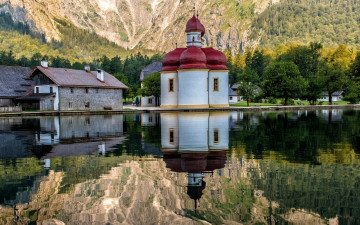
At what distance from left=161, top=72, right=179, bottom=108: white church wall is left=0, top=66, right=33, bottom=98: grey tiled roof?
25.0 meters

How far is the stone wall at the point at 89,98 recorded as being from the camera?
54.3 m

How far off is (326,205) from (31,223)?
605 centimetres

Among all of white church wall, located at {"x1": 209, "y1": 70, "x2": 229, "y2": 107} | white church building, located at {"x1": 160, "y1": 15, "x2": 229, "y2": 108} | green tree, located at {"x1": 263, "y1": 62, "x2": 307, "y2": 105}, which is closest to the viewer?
white church building, located at {"x1": 160, "y1": 15, "x2": 229, "y2": 108}

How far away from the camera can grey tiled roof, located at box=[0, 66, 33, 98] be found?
57381 mm

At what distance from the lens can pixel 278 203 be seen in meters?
7.18

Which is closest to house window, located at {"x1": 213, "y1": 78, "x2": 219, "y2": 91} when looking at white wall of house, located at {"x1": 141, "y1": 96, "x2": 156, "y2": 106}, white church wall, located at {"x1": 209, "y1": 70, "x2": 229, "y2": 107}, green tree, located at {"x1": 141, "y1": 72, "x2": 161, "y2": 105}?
white church wall, located at {"x1": 209, "y1": 70, "x2": 229, "y2": 107}

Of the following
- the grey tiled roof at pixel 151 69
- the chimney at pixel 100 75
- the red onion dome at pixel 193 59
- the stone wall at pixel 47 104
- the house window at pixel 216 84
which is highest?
the grey tiled roof at pixel 151 69

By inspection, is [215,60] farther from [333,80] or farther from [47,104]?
[333,80]

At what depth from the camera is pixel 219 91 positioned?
197 ft

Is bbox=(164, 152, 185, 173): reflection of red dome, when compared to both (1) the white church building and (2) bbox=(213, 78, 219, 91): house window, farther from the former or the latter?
(2) bbox=(213, 78, 219, 91): house window

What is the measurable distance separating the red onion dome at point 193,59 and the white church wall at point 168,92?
3066 mm

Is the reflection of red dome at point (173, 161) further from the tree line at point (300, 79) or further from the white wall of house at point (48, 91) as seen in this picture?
the tree line at point (300, 79)

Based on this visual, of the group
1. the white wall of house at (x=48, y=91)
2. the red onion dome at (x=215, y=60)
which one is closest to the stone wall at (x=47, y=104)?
the white wall of house at (x=48, y=91)

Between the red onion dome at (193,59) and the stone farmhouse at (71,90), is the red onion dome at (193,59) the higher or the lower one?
the higher one
